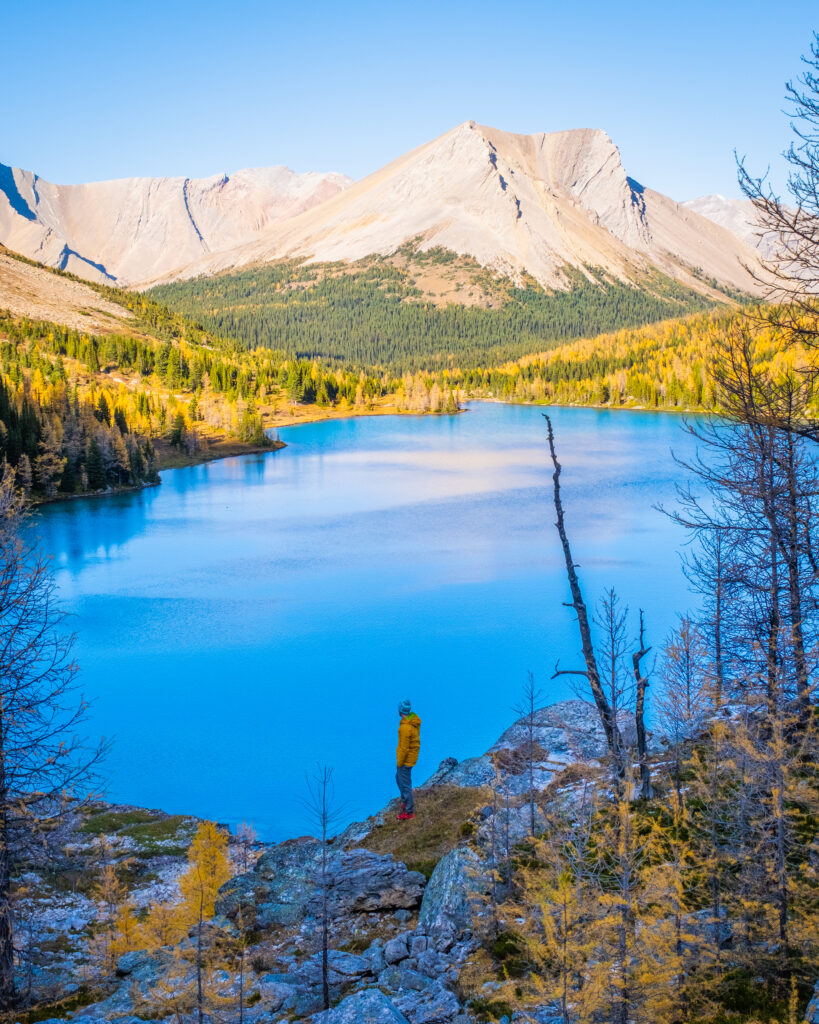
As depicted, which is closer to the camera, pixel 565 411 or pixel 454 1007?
pixel 454 1007

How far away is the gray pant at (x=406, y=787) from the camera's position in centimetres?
1798

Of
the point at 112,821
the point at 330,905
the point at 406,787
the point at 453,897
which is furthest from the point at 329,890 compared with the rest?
the point at 112,821

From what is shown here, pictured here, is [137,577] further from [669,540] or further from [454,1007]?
[454,1007]

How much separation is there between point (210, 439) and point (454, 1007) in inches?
4642

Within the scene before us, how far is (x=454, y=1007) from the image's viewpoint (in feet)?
29.3

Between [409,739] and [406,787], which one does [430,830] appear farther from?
[409,739]

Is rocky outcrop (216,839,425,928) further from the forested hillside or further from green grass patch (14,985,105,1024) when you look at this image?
the forested hillside

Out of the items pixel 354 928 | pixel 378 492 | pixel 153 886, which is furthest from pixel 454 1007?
pixel 378 492

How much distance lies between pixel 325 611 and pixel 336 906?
30.2m

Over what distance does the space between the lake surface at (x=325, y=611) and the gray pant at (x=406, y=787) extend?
21.8 feet

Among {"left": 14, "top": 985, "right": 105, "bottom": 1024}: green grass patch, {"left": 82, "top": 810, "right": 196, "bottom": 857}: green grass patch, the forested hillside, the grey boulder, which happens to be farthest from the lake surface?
the forested hillside

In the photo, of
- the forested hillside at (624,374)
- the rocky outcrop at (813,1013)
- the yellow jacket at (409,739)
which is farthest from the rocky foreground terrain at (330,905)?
the forested hillside at (624,374)

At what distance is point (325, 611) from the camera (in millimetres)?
43781

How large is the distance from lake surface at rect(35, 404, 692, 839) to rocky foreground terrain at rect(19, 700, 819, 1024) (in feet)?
16.1
